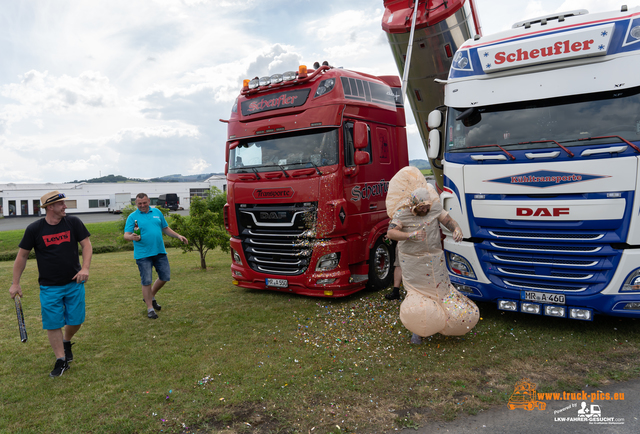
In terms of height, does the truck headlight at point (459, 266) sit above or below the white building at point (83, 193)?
below

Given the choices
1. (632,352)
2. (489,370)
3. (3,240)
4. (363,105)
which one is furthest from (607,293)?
(3,240)

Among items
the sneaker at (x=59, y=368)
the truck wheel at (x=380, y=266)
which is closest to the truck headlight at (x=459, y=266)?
the truck wheel at (x=380, y=266)

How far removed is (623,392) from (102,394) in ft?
16.0

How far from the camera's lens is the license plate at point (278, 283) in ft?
24.2

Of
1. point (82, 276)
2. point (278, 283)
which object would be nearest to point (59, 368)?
point (82, 276)

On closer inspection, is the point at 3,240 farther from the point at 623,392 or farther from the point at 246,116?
the point at 623,392

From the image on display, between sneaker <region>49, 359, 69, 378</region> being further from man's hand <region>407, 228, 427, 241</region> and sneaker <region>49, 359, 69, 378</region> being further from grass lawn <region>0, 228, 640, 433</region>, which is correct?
man's hand <region>407, 228, 427, 241</region>

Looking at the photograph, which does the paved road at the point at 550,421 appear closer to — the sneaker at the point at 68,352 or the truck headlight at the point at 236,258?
the sneaker at the point at 68,352

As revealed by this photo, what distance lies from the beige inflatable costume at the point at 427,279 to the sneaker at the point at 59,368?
151 inches

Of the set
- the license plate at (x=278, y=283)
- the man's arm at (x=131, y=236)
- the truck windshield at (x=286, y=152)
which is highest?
the truck windshield at (x=286, y=152)

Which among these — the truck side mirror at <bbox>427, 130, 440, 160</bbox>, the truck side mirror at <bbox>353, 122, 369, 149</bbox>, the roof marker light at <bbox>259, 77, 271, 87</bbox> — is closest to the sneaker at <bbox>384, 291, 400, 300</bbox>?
the truck side mirror at <bbox>427, 130, 440, 160</bbox>

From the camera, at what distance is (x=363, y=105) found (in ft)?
24.5

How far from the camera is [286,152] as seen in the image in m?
7.34

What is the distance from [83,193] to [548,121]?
2586 inches
